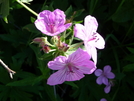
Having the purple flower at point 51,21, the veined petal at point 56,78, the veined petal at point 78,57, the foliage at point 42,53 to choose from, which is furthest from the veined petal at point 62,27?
the foliage at point 42,53

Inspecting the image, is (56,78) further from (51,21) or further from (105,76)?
(105,76)

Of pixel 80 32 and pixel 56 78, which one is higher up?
pixel 80 32

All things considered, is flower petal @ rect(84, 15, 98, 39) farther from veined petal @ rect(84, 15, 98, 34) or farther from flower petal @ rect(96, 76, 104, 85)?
flower petal @ rect(96, 76, 104, 85)

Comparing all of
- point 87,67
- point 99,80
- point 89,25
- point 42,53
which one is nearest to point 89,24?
point 89,25

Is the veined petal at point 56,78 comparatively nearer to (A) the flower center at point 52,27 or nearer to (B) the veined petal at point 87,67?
(B) the veined petal at point 87,67

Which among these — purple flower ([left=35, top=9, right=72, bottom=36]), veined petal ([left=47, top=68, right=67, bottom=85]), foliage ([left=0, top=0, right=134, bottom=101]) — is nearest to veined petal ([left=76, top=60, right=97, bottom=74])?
veined petal ([left=47, top=68, right=67, bottom=85])

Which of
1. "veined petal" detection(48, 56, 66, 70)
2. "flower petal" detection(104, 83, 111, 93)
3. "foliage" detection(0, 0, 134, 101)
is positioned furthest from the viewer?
"flower petal" detection(104, 83, 111, 93)
